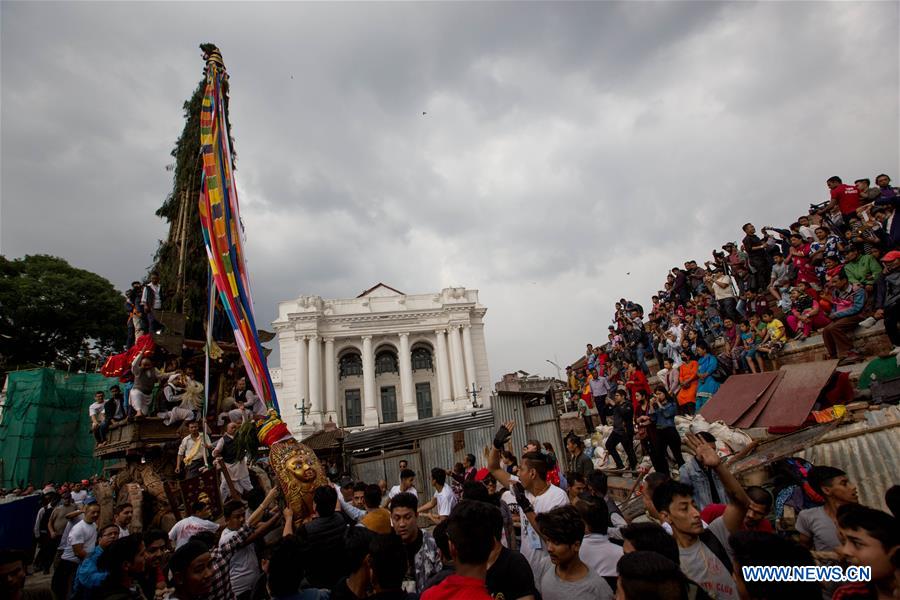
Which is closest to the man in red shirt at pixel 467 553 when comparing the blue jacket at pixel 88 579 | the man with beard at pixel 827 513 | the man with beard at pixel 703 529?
the man with beard at pixel 703 529

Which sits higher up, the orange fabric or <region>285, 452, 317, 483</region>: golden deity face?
the orange fabric

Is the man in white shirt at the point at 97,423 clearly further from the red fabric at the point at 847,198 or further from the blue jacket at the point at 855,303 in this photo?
the red fabric at the point at 847,198

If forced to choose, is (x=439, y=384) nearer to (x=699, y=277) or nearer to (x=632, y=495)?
(x=699, y=277)

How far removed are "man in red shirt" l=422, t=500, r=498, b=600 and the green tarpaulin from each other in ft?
61.8

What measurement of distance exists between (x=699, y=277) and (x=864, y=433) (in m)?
7.32

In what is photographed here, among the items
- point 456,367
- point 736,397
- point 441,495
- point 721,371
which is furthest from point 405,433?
point 456,367

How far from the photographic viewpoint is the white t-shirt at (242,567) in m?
3.32

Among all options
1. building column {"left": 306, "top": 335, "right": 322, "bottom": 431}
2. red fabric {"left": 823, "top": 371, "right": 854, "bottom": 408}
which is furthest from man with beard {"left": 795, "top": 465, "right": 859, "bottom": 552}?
building column {"left": 306, "top": 335, "right": 322, "bottom": 431}

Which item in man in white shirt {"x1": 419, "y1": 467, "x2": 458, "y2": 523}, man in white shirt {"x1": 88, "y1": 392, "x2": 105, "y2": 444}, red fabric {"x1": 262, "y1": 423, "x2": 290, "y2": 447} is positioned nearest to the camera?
red fabric {"x1": 262, "y1": 423, "x2": 290, "y2": 447}

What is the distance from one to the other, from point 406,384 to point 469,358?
5177 millimetres

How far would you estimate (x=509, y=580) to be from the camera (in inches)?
83.4

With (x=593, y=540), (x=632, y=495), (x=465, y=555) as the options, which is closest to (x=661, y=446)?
(x=632, y=495)

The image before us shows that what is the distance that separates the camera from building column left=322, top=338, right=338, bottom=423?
1244 inches

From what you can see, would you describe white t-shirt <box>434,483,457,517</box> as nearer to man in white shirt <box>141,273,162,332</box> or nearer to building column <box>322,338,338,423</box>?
man in white shirt <box>141,273,162,332</box>
